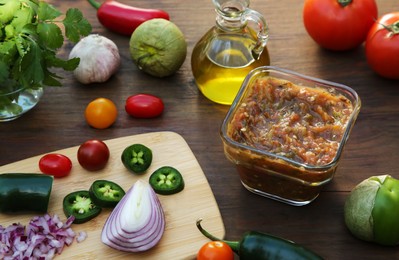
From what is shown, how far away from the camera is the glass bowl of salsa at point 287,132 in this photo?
2.36 meters

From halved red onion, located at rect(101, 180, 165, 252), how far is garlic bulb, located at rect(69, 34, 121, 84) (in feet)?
2.39

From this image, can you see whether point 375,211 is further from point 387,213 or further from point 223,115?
point 223,115

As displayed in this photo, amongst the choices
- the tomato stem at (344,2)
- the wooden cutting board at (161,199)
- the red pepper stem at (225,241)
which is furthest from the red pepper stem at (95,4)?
the red pepper stem at (225,241)

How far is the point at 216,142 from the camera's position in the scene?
2783 millimetres

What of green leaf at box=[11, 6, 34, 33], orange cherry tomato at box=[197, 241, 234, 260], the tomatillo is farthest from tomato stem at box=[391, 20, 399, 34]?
green leaf at box=[11, 6, 34, 33]

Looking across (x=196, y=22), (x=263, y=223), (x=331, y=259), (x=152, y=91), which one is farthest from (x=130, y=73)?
(x=331, y=259)

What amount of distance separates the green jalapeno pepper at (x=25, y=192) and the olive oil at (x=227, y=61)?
0.75 metres

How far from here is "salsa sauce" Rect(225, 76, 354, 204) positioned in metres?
2.36

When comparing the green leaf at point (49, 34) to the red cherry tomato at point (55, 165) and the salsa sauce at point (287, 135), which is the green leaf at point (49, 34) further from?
the salsa sauce at point (287, 135)

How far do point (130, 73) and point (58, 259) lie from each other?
1.00 m

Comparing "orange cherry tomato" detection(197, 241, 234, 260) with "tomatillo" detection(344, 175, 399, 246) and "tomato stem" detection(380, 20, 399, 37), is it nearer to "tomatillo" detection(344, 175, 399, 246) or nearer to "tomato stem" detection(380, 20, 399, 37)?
"tomatillo" detection(344, 175, 399, 246)

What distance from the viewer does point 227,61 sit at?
2809mm

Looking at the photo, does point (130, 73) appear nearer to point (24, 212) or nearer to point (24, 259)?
point (24, 212)

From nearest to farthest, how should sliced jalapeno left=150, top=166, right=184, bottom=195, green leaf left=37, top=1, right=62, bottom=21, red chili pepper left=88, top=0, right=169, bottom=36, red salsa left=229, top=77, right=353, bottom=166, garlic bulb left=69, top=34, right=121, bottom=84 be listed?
red salsa left=229, top=77, right=353, bottom=166
sliced jalapeno left=150, top=166, right=184, bottom=195
green leaf left=37, top=1, right=62, bottom=21
garlic bulb left=69, top=34, right=121, bottom=84
red chili pepper left=88, top=0, right=169, bottom=36
